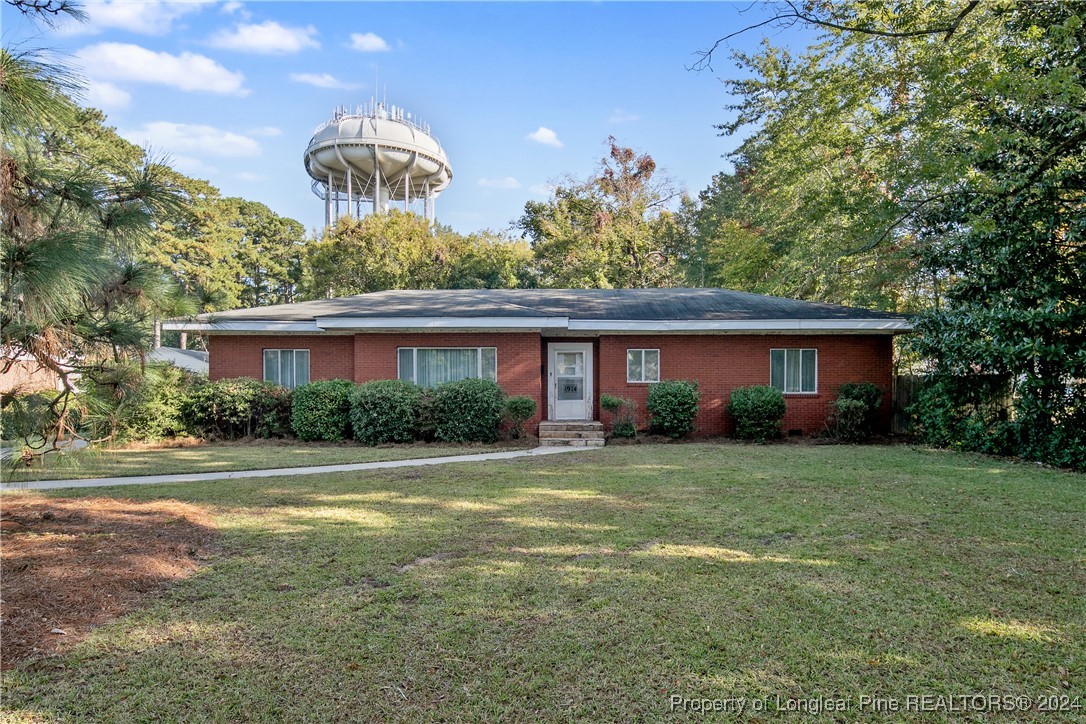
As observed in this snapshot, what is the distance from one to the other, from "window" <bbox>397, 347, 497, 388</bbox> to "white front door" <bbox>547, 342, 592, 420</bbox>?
1.76m

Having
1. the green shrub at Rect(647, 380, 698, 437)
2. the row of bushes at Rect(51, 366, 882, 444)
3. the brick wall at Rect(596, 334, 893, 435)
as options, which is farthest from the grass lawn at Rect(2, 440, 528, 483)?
the brick wall at Rect(596, 334, 893, 435)

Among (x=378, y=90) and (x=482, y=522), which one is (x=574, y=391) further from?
(x=378, y=90)

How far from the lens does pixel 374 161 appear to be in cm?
3009

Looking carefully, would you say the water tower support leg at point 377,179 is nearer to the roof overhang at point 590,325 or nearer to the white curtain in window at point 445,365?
the roof overhang at point 590,325

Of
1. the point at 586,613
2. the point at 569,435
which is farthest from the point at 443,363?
the point at 586,613

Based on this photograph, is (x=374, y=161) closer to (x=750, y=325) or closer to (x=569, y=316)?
(x=569, y=316)

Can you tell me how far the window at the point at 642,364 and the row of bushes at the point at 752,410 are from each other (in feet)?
2.39

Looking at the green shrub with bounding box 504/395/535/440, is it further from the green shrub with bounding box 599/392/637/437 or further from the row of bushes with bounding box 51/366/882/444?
the green shrub with bounding box 599/392/637/437

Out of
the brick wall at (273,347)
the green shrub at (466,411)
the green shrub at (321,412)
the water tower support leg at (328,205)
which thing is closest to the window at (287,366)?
the brick wall at (273,347)

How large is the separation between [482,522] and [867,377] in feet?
39.2

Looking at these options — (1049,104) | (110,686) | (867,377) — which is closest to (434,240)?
(867,377)

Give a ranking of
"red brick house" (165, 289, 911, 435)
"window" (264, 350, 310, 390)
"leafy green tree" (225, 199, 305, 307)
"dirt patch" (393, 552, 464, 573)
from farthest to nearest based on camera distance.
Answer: "leafy green tree" (225, 199, 305, 307), "window" (264, 350, 310, 390), "red brick house" (165, 289, 911, 435), "dirt patch" (393, 552, 464, 573)

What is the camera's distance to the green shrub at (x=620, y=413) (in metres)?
13.5

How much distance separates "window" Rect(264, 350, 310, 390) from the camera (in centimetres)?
1463
